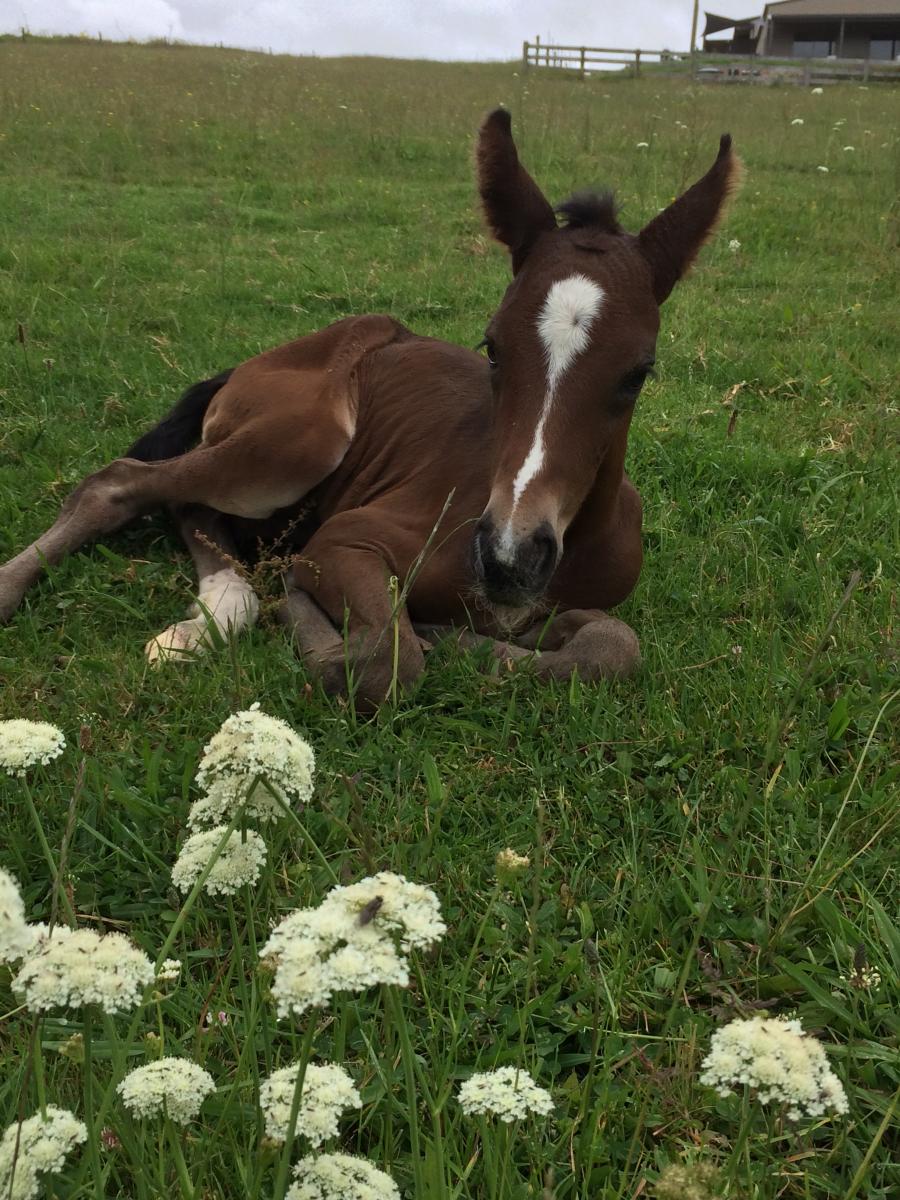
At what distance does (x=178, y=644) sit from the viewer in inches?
131

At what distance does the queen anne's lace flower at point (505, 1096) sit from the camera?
3.47ft

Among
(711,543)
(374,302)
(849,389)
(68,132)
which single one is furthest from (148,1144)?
(68,132)

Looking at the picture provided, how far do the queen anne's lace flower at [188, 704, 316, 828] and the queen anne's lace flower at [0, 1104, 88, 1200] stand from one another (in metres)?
0.37

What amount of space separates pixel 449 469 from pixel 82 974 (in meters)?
3.10

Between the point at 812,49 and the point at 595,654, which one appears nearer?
the point at 595,654

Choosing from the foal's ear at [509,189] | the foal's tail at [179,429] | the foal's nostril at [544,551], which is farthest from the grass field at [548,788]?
the foal's ear at [509,189]

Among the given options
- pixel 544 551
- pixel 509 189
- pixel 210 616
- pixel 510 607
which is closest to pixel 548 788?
pixel 510 607

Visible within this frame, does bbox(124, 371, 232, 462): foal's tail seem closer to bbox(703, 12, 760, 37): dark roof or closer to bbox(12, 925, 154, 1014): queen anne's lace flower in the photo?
bbox(12, 925, 154, 1014): queen anne's lace flower

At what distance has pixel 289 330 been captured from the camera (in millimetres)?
6789

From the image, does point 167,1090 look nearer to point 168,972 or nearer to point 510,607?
point 168,972

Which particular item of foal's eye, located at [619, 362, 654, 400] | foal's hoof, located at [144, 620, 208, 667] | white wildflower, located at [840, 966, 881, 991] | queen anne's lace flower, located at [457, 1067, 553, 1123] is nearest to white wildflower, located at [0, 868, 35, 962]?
queen anne's lace flower, located at [457, 1067, 553, 1123]

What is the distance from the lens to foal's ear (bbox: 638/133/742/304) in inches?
127

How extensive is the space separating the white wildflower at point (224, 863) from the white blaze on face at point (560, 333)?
1.74 meters

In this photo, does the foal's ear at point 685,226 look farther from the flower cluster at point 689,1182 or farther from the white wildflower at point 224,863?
the flower cluster at point 689,1182
